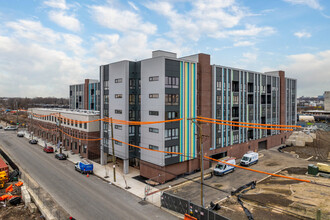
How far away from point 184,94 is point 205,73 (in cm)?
660

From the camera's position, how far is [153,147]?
32.3m

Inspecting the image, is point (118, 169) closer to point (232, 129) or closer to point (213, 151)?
point (213, 151)

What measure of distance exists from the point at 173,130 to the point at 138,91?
30.1ft

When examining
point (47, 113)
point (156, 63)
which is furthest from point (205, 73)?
point (47, 113)

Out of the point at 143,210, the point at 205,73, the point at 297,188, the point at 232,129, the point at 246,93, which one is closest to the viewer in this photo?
the point at 143,210

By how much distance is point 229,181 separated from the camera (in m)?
31.9

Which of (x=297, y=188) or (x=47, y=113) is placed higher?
(x=47, y=113)

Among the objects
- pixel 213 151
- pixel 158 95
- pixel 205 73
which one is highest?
pixel 205 73

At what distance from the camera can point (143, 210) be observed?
23391 millimetres

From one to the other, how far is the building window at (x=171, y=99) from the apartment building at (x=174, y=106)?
104 millimetres

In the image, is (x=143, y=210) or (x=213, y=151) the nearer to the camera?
(x=143, y=210)

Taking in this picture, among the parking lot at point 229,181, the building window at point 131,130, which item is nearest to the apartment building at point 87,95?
the building window at point 131,130

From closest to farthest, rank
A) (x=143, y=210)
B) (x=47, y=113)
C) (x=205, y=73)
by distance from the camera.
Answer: (x=143, y=210) < (x=205, y=73) < (x=47, y=113)

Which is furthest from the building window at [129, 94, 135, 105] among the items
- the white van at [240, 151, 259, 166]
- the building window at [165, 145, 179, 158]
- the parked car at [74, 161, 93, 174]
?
the white van at [240, 151, 259, 166]
